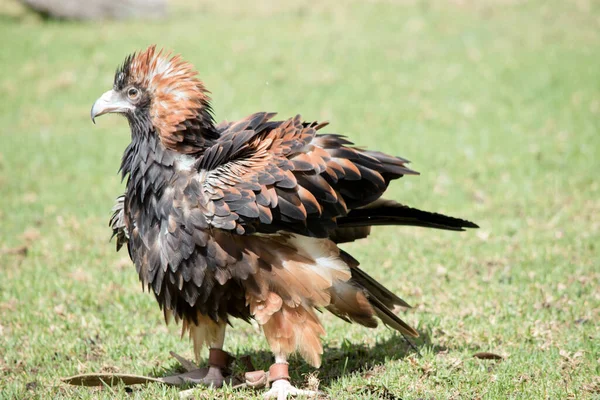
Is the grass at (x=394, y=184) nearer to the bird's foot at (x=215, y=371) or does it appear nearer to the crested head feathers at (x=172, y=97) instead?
the bird's foot at (x=215, y=371)

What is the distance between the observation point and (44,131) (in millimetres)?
12125

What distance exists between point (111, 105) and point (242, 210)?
1.22 metres

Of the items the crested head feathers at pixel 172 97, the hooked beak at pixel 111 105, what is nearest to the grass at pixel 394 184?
the crested head feathers at pixel 172 97

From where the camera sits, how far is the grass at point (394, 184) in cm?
535

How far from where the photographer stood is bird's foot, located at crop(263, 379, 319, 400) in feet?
15.3

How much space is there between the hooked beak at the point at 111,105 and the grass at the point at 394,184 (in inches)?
68.6

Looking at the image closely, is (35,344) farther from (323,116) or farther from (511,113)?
(511,113)

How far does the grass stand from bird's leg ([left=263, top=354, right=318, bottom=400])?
188 mm

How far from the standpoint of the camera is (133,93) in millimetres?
4941

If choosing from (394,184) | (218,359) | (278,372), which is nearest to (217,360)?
(218,359)

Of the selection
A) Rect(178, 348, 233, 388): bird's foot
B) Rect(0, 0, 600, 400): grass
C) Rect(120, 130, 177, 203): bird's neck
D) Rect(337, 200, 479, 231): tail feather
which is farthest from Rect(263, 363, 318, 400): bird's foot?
Rect(120, 130, 177, 203): bird's neck

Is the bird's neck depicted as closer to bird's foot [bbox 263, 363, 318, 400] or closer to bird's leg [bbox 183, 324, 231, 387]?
bird's leg [bbox 183, 324, 231, 387]

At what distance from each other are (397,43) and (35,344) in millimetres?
10695

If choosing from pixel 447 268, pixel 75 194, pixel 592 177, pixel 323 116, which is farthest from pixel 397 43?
pixel 447 268
